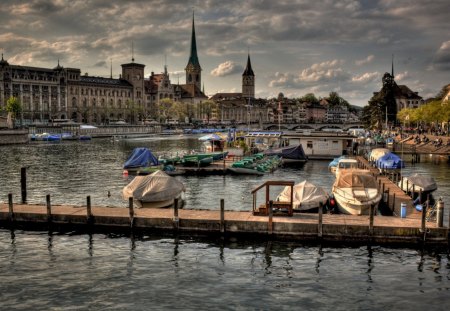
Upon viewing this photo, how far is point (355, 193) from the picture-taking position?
116 ft

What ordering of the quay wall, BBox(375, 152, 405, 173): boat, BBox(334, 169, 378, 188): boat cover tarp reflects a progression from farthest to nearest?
the quay wall
BBox(375, 152, 405, 173): boat
BBox(334, 169, 378, 188): boat cover tarp

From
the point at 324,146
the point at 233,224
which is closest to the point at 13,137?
the point at 324,146

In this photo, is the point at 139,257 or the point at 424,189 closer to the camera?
the point at 139,257

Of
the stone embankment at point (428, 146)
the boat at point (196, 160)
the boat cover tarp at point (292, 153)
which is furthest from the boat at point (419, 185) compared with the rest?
the stone embankment at point (428, 146)

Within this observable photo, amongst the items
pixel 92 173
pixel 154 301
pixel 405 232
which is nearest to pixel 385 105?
pixel 92 173

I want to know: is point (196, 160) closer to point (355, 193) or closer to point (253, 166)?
point (253, 166)

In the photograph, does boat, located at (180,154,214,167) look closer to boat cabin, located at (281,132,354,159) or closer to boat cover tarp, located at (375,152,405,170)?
boat cover tarp, located at (375,152,405,170)

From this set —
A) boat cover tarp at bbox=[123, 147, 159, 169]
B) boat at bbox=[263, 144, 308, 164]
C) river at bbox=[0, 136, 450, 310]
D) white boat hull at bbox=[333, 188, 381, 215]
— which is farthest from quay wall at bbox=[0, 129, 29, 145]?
white boat hull at bbox=[333, 188, 381, 215]

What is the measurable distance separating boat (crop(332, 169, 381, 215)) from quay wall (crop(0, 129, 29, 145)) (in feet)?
368

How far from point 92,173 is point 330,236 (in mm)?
44254

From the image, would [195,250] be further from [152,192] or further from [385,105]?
[385,105]

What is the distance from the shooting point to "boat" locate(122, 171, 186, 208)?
122 ft

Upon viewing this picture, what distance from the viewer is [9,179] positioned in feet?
197

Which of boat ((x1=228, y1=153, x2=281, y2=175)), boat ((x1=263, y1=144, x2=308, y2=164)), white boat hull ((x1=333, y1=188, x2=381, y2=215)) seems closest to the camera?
white boat hull ((x1=333, y1=188, x2=381, y2=215))
